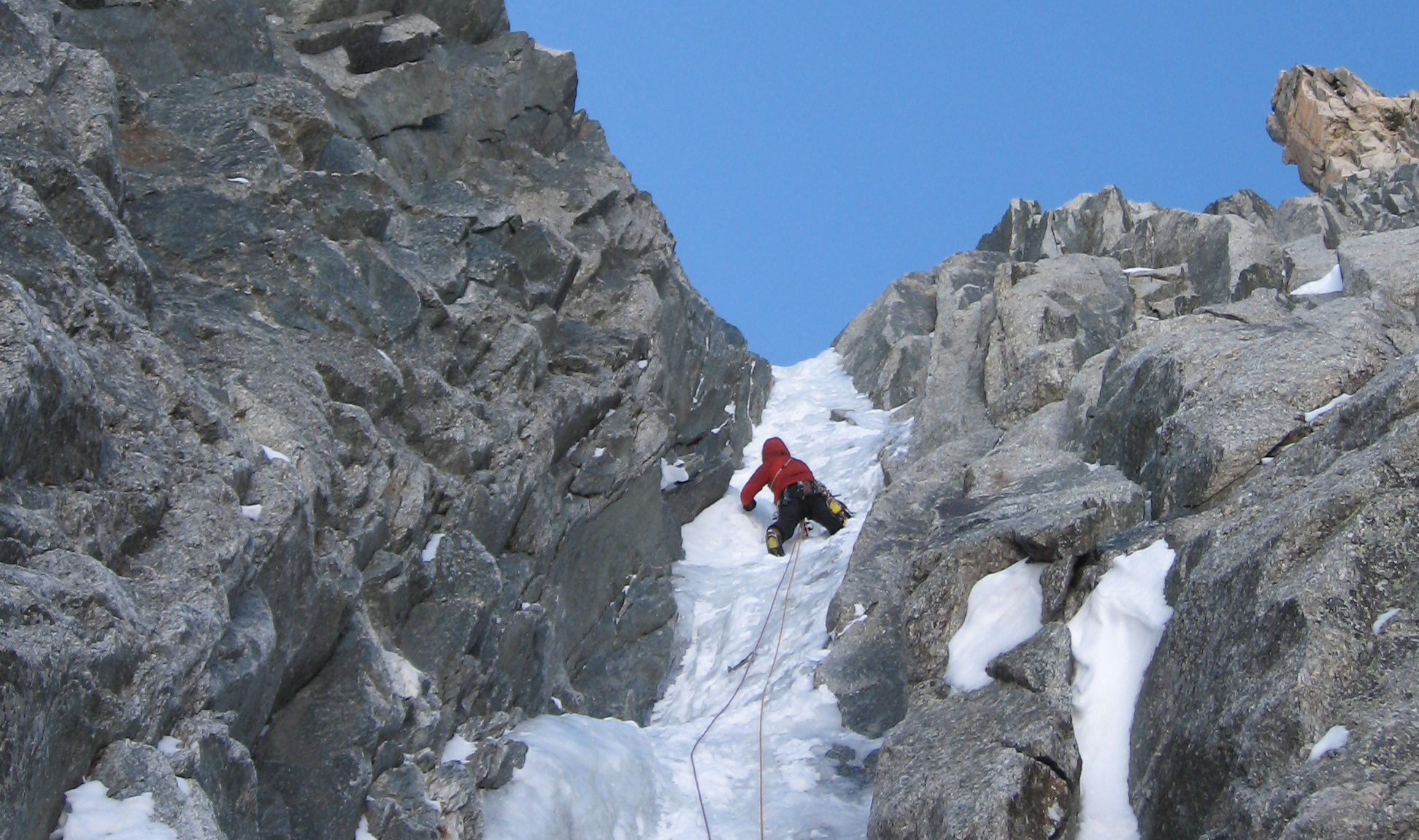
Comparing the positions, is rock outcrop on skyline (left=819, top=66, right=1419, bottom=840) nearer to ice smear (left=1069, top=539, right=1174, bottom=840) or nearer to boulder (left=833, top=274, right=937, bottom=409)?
ice smear (left=1069, top=539, right=1174, bottom=840)

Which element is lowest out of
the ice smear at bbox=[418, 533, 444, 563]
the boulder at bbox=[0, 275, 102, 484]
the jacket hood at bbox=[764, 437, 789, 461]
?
the boulder at bbox=[0, 275, 102, 484]

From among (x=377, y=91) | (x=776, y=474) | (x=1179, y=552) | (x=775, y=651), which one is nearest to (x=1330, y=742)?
(x=1179, y=552)

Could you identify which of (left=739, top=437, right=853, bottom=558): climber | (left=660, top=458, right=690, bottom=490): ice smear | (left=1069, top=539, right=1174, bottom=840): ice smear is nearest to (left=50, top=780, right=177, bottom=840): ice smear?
(left=1069, top=539, right=1174, bottom=840): ice smear

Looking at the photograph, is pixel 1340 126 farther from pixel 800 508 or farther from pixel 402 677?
pixel 402 677

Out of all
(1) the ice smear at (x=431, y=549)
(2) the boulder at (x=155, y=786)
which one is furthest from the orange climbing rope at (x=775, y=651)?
(2) the boulder at (x=155, y=786)

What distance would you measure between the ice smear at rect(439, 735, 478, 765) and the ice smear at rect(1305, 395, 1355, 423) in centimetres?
903

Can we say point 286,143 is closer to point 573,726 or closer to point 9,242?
point 9,242

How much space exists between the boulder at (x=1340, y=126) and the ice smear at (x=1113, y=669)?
4735cm

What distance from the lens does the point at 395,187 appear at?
18.2m

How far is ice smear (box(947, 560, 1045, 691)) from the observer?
11672 mm

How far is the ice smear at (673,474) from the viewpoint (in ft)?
70.3

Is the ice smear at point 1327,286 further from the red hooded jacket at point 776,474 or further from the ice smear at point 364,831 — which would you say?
the ice smear at point 364,831

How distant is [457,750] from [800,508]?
34.8 feet

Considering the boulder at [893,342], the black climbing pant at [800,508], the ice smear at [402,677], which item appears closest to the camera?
the ice smear at [402,677]
